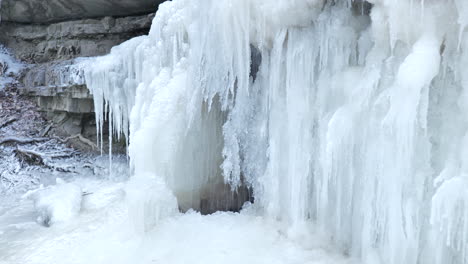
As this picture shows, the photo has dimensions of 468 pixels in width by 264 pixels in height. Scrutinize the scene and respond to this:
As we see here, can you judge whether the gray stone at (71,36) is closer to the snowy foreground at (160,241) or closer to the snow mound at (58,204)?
the snow mound at (58,204)

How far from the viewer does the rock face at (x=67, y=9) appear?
25.9 ft

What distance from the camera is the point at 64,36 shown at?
8656 millimetres

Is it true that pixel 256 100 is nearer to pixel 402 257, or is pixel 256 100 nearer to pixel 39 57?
pixel 402 257

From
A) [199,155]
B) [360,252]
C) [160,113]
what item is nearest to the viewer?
[360,252]

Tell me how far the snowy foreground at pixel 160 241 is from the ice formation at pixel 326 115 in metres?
0.24

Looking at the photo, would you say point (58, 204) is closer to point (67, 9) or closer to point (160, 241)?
point (160, 241)

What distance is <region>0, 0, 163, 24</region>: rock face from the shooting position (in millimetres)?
7883

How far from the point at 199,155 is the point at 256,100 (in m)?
1.25

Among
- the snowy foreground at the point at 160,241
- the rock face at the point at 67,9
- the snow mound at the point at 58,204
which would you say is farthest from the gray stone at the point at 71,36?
the snowy foreground at the point at 160,241

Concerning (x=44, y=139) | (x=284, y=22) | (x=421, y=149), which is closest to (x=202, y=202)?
(x=284, y=22)

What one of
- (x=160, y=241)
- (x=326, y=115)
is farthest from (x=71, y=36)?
(x=326, y=115)

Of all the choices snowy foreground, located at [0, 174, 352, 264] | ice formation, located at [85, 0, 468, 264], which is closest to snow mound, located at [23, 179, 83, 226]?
snowy foreground, located at [0, 174, 352, 264]

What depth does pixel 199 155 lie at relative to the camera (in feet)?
16.0

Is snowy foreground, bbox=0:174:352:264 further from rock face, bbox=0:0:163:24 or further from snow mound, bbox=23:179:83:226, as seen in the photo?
rock face, bbox=0:0:163:24
